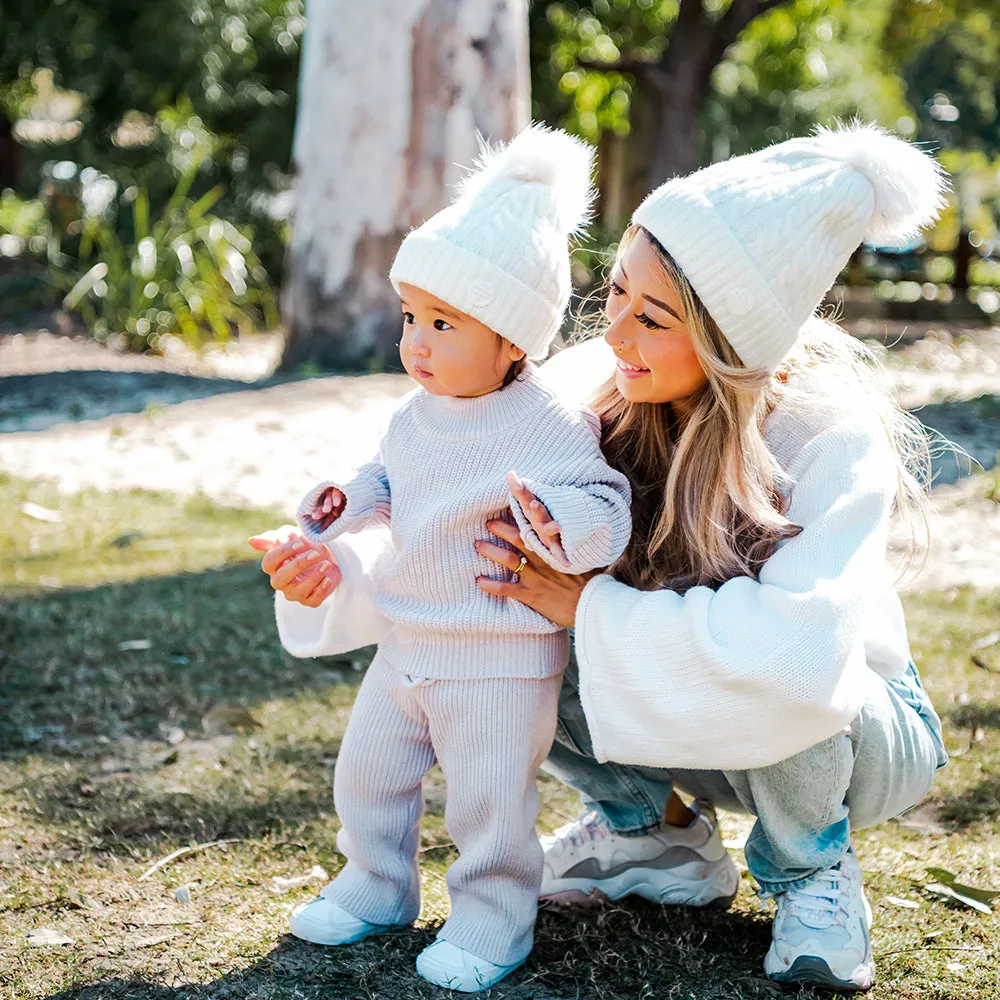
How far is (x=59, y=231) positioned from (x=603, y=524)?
916 centimetres

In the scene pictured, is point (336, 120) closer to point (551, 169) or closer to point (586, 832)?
point (551, 169)

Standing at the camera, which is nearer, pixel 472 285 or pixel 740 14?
pixel 472 285

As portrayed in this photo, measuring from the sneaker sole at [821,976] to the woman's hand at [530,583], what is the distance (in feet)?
2.03

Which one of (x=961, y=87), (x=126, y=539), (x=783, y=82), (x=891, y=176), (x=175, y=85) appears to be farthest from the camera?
(x=961, y=87)

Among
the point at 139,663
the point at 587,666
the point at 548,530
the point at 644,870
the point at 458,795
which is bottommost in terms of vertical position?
the point at 139,663

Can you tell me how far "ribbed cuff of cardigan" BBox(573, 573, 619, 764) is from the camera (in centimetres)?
200

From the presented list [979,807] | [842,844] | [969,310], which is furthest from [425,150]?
[969,310]

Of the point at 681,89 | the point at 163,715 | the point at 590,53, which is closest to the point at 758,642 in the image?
the point at 163,715

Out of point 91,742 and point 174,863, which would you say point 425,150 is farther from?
point 174,863

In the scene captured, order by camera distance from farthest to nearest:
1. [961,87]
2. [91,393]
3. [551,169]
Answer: [961,87] → [91,393] → [551,169]

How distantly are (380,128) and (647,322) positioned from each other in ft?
17.5

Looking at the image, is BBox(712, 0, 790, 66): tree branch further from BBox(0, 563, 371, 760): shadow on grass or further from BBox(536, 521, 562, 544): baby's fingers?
BBox(536, 521, 562, 544): baby's fingers

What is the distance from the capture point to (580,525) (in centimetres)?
193

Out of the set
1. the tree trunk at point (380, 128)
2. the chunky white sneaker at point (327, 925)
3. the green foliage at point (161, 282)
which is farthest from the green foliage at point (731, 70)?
the chunky white sneaker at point (327, 925)
